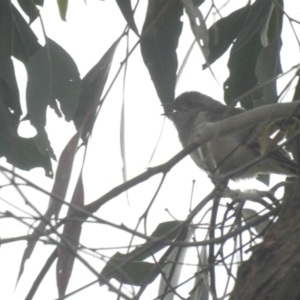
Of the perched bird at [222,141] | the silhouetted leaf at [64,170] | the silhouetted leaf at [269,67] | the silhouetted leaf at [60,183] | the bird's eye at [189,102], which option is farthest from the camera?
the bird's eye at [189,102]

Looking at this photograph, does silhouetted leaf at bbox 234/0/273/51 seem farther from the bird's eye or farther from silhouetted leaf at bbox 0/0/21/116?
the bird's eye

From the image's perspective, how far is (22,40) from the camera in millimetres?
3910

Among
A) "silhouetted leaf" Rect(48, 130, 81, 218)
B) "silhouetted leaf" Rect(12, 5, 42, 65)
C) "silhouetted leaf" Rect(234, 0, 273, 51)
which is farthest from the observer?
"silhouetted leaf" Rect(12, 5, 42, 65)

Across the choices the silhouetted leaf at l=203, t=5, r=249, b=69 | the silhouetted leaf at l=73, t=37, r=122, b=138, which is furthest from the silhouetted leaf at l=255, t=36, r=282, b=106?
the silhouetted leaf at l=73, t=37, r=122, b=138

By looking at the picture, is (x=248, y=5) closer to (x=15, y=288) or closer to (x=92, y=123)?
(x=92, y=123)

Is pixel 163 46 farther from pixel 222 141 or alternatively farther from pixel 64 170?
pixel 64 170

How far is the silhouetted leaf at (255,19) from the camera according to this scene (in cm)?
359

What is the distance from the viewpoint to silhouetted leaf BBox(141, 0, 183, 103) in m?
3.72

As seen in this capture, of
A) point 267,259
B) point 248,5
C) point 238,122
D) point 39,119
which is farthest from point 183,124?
point 267,259

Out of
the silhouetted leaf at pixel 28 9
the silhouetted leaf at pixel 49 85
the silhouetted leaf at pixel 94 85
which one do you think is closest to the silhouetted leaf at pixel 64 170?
the silhouetted leaf at pixel 49 85

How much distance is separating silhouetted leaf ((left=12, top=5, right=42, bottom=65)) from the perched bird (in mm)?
1193

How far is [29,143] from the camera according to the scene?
151 inches

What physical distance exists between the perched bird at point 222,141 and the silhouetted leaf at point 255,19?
650 mm

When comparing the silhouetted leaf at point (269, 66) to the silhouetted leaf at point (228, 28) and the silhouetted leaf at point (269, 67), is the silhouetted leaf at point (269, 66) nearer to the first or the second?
the silhouetted leaf at point (269, 67)
